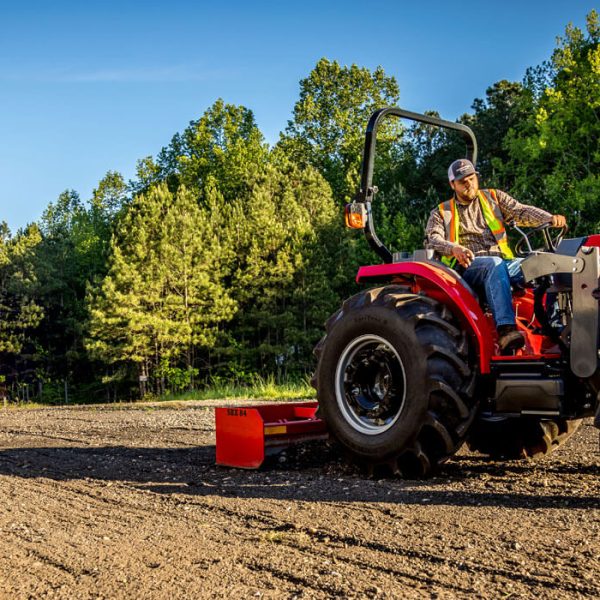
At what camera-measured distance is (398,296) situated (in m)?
5.82

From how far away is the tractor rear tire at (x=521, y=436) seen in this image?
6.34 metres

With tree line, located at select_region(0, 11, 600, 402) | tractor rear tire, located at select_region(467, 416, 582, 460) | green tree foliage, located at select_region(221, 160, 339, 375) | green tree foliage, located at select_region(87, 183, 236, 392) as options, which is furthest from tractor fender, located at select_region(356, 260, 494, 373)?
green tree foliage, located at select_region(221, 160, 339, 375)

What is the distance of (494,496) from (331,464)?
70.8 inches

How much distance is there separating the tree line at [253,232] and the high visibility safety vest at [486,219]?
2505 centimetres

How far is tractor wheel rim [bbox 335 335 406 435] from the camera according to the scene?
18.9 ft

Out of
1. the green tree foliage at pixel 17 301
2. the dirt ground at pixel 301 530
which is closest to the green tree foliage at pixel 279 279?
the green tree foliage at pixel 17 301

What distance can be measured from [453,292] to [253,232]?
3701 centimetres

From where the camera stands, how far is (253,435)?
21.4 ft

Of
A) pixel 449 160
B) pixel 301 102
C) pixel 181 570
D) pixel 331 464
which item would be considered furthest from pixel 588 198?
pixel 181 570

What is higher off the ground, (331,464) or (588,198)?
(588,198)

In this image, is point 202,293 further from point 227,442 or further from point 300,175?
point 227,442

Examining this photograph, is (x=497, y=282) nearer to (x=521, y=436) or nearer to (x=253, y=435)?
(x=521, y=436)

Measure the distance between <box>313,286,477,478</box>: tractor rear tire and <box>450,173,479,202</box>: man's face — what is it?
0.87 meters

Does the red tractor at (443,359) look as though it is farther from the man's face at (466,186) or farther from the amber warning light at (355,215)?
the man's face at (466,186)
